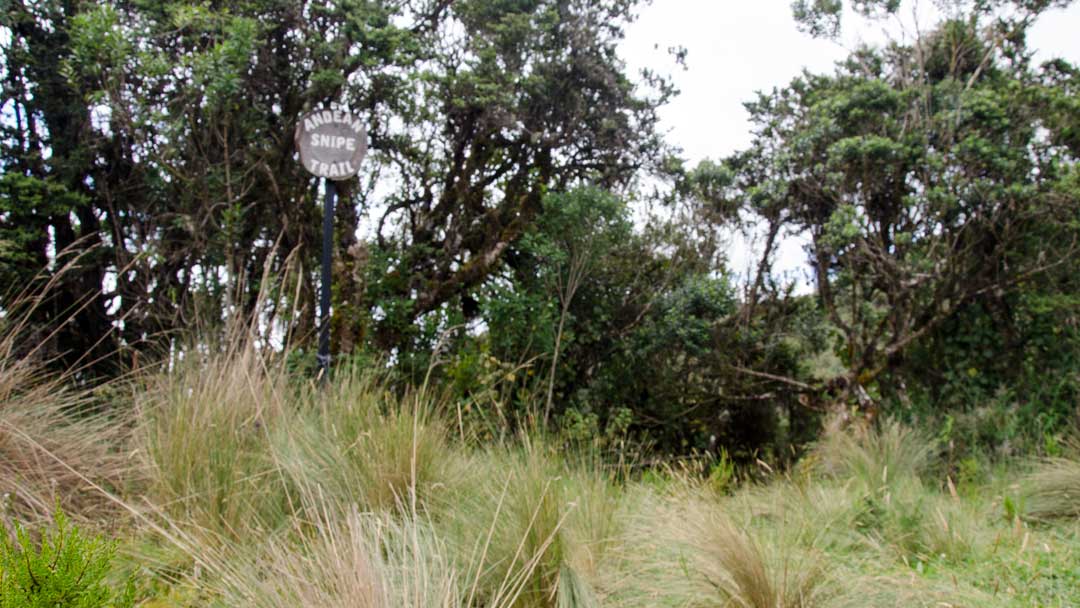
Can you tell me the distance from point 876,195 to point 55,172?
6.98m

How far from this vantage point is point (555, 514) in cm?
209

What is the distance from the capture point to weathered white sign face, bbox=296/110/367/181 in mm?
4578

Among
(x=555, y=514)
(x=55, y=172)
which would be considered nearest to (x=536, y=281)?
(x=55, y=172)

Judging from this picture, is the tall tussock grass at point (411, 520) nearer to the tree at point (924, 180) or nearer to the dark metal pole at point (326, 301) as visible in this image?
the dark metal pole at point (326, 301)

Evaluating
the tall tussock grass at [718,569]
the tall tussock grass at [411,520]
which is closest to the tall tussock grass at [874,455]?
the tall tussock grass at [411,520]

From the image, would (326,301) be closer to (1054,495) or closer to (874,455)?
(874,455)

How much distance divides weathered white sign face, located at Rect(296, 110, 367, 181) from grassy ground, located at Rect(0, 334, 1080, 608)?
180cm

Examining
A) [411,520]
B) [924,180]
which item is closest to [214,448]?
[411,520]

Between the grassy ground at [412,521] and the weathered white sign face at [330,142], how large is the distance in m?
1.80

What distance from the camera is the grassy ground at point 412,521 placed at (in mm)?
1782

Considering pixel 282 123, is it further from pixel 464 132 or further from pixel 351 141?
pixel 351 141

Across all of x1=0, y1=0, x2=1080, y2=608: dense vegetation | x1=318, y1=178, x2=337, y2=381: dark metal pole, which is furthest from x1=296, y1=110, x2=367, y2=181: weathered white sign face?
x1=0, y1=0, x2=1080, y2=608: dense vegetation

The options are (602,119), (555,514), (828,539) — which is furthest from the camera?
(602,119)

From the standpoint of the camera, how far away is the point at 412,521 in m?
2.09
